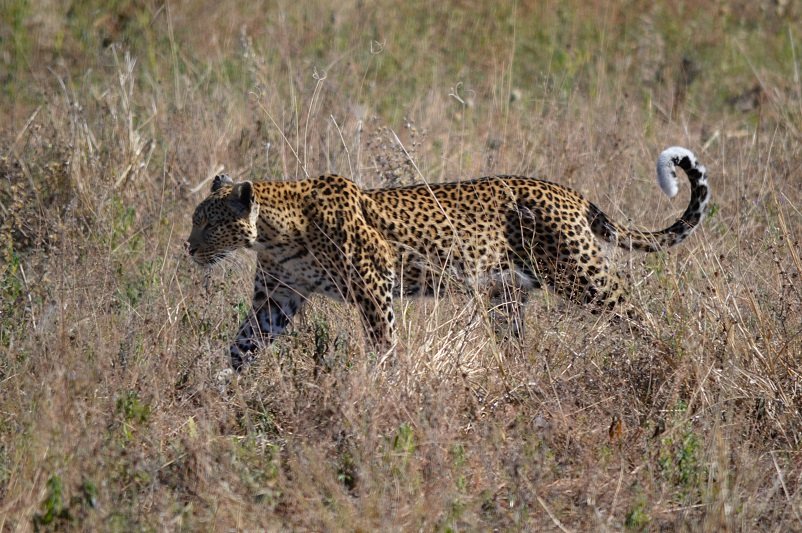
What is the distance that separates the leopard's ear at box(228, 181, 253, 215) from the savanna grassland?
0.42 meters

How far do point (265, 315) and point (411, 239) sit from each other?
3.01ft

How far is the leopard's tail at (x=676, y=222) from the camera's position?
19.3ft

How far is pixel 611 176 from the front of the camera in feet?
27.2

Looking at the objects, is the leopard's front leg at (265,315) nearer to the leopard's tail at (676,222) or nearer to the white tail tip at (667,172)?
the leopard's tail at (676,222)

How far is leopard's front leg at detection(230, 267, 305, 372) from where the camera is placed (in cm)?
605

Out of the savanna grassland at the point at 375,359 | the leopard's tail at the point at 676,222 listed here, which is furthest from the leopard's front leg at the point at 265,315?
the leopard's tail at the point at 676,222

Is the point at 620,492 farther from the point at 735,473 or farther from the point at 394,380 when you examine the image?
the point at 394,380

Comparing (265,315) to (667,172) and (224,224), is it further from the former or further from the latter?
(667,172)

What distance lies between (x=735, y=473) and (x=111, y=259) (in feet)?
13.6

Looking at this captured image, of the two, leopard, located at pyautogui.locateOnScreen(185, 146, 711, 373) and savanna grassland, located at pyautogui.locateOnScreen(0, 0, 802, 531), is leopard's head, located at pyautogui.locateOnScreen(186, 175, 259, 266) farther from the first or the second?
savanna grassland, located at pyautogui.locateOnScreen(0, 0, 802, 531)

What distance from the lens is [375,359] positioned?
16.9ft

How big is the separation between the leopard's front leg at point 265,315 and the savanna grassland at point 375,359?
155 millimetres

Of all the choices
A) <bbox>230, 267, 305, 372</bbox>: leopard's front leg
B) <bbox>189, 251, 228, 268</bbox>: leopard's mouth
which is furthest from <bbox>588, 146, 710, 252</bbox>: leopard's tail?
<bbox>189, 251, 228, 268</bbox>: leopard's mouth

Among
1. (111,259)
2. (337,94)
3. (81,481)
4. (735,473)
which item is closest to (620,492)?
(735,473)
